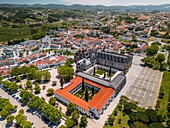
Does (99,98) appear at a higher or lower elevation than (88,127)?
higher

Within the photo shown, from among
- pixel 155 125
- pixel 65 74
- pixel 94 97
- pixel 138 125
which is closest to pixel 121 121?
pixel 138 125

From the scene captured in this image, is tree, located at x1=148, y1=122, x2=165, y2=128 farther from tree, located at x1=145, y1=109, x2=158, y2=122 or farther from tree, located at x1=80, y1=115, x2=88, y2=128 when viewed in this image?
tree, located at x1=80, y1=115, x2=88, y2=128

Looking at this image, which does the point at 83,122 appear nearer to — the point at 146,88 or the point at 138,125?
the point at 138,125

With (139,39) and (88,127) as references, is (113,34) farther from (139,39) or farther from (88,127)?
(88,127)

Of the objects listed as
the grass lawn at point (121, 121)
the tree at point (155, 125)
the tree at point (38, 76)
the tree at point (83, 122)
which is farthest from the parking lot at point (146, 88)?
the tree at point (38, 76)

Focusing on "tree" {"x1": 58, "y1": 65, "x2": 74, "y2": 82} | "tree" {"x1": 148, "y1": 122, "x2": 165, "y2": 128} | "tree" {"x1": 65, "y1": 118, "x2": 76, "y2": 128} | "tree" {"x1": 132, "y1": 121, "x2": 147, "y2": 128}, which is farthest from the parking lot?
"tree" {"x1": 58, "y1": 65, "x2": 74, "y2": 82}

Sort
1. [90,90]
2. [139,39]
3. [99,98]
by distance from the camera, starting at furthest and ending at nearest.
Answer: [139,39] → [90,90] → [99,98]

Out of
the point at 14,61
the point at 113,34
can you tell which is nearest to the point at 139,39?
the point at 113,34
